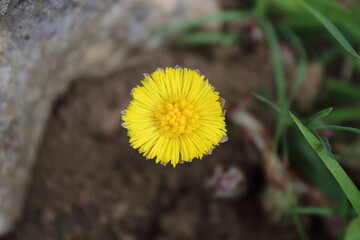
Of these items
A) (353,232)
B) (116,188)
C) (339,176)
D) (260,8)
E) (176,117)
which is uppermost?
(260,8)

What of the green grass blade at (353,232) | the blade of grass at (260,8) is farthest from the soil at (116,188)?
the green grass blade at (353,232)

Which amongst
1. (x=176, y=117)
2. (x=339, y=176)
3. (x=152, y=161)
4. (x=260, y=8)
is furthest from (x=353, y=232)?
(x=260, y=8)

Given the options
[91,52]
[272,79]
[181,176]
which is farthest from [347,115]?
[91,52]

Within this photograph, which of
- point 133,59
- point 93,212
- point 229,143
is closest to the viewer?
point 93,212

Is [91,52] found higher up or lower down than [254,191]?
higher up

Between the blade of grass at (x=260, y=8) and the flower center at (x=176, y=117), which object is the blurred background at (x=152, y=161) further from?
the flower center at (x=176, y=117)

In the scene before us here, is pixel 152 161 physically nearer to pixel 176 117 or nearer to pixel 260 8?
pixel 176 117

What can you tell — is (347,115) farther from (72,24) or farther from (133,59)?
(72,24)

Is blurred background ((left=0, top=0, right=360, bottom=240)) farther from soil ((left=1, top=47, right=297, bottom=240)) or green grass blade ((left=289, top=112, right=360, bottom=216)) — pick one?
green grass blade ((left=289, top=112, right=360, bottom=216))
